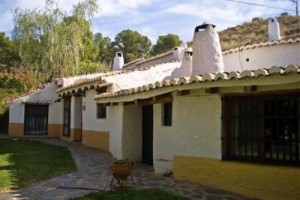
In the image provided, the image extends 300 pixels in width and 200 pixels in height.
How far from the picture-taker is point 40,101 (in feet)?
78.3

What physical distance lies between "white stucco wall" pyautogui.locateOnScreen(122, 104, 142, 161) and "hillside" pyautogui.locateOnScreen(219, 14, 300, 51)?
2506 cm

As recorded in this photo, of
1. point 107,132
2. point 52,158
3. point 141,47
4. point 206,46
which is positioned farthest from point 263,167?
point 141,47

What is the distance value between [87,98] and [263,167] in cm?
1210

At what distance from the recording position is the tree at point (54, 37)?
1093 inches

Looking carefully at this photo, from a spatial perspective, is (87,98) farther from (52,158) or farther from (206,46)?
(206,46)

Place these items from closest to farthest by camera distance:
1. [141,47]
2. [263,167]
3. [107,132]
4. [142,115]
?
[263,167]
[142,115]
[107,132]
[141,47]

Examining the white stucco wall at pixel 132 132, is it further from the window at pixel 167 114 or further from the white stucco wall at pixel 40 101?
the white stucco wall at pixel 40 101

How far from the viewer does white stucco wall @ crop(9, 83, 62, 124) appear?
23.7 metres

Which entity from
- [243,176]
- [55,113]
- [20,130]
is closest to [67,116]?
[55,113]

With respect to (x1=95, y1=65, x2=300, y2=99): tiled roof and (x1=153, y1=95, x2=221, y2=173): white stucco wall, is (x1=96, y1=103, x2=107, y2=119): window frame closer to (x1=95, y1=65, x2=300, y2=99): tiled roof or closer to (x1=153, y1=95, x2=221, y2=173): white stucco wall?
(x1=153, y1=95, x2=221, y2=173): white stucco wall

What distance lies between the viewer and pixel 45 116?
24453 millimetres

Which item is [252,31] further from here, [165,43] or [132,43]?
[132,43]

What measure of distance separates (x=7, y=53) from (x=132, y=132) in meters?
31.6

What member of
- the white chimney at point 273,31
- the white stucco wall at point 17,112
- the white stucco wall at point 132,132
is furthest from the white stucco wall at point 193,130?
the white stucco wall at point 17,112
